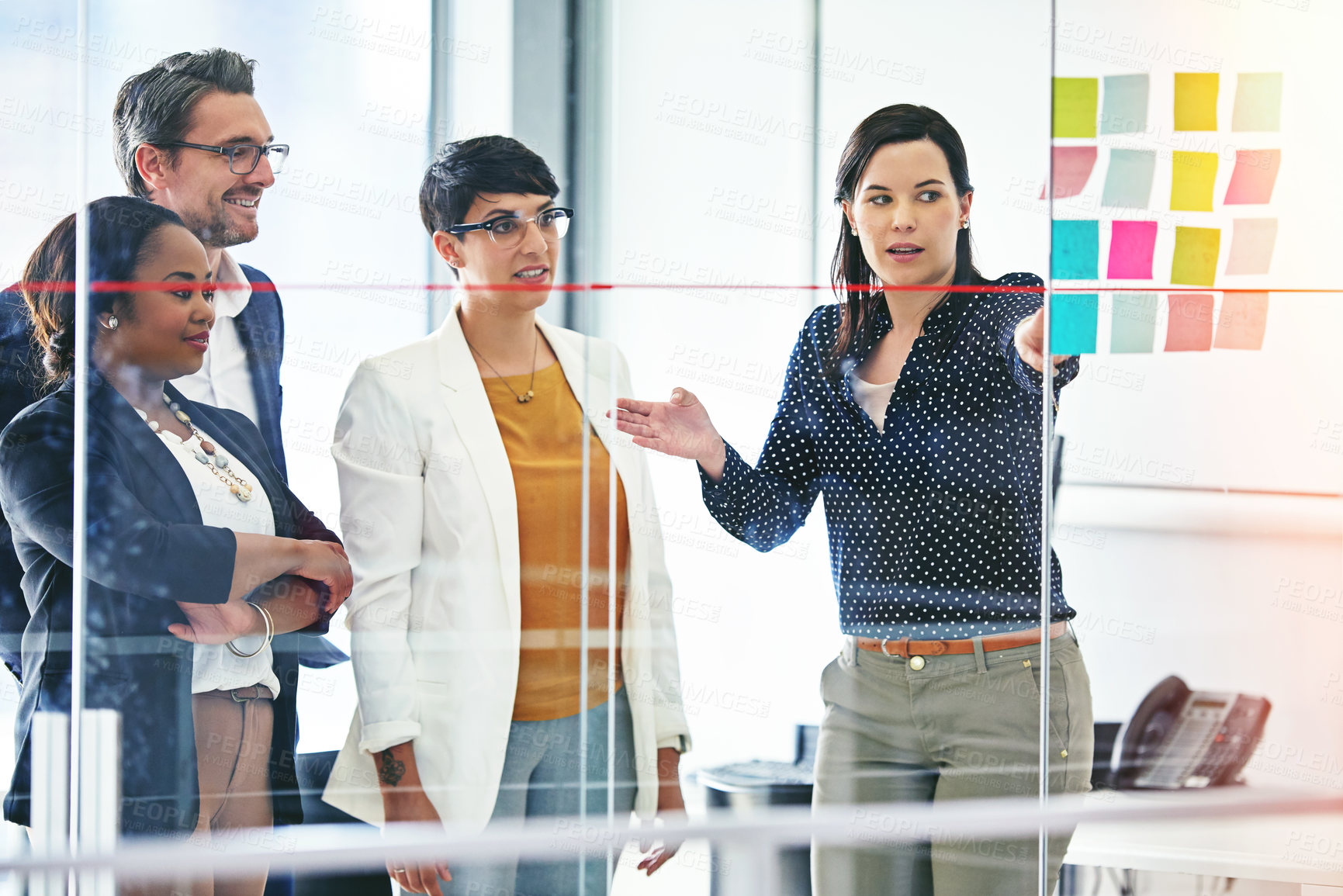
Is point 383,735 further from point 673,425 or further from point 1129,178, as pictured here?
point 1129,178

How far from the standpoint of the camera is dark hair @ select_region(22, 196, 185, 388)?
1.69 meters

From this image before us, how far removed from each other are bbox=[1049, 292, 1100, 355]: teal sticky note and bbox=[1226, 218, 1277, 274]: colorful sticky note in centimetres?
28

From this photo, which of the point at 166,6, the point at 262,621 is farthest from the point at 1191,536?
the point at 166,6

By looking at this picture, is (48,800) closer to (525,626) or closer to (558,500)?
(525,626)

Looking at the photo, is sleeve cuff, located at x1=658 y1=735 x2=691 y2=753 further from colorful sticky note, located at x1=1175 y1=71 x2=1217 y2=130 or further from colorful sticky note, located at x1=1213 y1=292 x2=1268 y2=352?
colorful sticky note, located at x1=1175 y1=71 x2=1217 y2=130

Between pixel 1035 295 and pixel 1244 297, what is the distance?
1.39 ft

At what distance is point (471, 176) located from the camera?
178cm

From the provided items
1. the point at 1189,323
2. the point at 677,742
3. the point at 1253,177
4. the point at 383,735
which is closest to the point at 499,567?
the point at 383,735

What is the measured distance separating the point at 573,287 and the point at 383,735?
0.82 metres

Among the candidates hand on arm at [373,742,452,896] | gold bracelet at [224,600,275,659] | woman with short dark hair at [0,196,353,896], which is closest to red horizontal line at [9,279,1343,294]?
woman with short dark hair at [0,196,353,896]

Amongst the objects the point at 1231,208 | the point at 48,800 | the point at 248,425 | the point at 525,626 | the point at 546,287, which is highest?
the point at 1231,208

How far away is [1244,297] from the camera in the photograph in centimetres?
197

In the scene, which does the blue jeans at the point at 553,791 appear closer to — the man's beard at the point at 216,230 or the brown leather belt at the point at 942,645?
the brown leather belt at the point at 942,645

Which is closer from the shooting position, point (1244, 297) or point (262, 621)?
point (262, 621)
